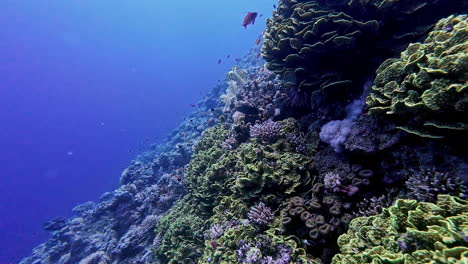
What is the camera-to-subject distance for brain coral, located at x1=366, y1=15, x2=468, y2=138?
253 cm

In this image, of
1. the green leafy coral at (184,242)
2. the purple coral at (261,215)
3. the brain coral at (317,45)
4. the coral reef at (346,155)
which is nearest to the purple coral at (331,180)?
the coral reef at (346,155)

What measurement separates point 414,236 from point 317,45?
146 inches

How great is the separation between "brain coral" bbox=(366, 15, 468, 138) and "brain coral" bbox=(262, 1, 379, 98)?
1.21 m

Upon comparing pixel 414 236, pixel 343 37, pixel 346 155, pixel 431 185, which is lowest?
pixel 414 236

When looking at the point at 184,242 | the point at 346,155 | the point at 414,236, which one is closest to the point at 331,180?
the point at 346,155

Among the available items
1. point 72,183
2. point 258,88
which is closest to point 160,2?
point 72,183

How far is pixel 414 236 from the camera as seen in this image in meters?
1.95

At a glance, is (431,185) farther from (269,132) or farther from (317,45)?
(269,132)

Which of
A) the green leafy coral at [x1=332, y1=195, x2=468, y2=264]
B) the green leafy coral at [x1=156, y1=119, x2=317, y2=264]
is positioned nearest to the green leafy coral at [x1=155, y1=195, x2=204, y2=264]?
the green leafy coral at [x1=156, y1=119, x2=317, y2=264]

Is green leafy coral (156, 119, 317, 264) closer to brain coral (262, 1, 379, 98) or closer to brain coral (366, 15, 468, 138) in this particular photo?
brain coral (262, 1, 379, 98)

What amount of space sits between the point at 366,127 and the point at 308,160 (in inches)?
50.6

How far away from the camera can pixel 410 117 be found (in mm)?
3064

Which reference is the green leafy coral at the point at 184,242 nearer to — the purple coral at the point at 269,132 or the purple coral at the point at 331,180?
the purple coral at the point at 269,132

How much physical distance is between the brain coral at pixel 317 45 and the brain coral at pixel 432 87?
1208 millimetres
